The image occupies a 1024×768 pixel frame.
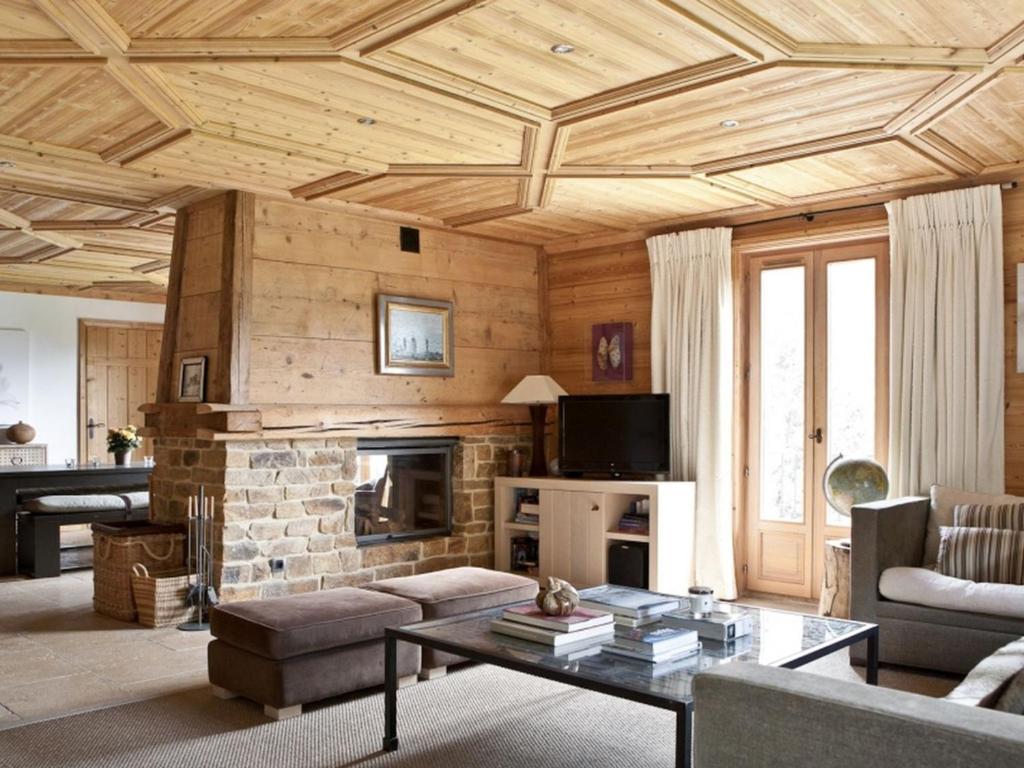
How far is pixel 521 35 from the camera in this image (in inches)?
131

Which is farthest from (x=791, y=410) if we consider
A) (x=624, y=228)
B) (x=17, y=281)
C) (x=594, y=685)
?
(x=17, y=281)

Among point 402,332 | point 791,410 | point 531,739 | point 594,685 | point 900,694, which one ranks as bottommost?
point 531,739

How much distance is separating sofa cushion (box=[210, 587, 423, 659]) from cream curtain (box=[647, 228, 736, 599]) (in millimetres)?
2528

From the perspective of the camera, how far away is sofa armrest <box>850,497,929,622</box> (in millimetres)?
4418

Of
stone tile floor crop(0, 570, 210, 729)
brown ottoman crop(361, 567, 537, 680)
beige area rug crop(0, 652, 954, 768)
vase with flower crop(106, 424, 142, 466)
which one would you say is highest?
vase with flower crop(106, 424, 142, 466)

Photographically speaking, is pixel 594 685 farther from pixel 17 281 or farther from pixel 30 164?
pixel 17 281

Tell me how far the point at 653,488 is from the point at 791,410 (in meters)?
1.02

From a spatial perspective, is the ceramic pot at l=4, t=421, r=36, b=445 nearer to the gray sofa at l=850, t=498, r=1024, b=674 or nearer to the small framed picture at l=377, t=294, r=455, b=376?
the small framed picture at l=377, t=294, r=455, b=376

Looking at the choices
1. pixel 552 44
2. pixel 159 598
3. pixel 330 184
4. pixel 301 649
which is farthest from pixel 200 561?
pixel 552 44

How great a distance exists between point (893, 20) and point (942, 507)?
2570 millimetres

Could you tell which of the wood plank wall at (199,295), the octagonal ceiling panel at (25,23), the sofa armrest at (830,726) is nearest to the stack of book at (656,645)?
the sofa armrest at (830,726)

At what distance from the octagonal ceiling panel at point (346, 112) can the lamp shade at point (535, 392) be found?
6.39 ft

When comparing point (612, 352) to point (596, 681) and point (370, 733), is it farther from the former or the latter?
point (596, 681)

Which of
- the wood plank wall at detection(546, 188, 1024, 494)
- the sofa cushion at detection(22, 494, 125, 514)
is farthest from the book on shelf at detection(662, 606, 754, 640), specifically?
the sofa cushion at detection(22, 494, 125, 514)
